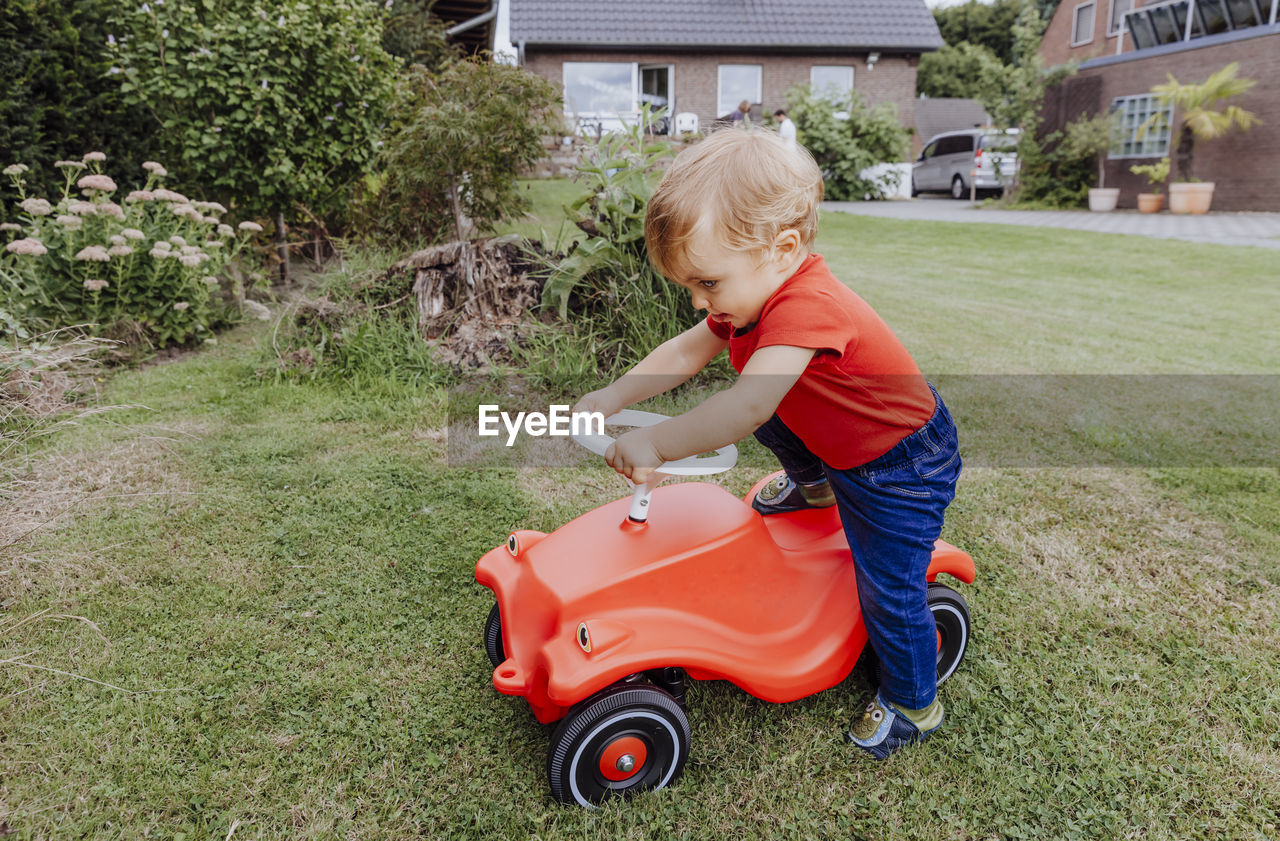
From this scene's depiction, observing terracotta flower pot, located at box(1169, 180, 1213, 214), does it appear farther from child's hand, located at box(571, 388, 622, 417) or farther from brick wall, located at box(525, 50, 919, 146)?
child's hand, located at box(571, 388, 622, 417)

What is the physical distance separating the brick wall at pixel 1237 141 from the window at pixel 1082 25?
8672mm

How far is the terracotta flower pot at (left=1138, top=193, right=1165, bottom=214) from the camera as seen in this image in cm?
1351

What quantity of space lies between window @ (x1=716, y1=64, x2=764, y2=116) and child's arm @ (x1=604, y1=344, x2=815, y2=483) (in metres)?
18.1

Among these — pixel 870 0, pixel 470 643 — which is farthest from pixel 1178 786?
pixel 870 0

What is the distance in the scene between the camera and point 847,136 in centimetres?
1638

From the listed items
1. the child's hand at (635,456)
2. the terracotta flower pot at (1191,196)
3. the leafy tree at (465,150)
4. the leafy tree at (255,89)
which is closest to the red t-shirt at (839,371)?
the child's hand at (635,456)

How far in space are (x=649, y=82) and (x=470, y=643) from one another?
17913mm

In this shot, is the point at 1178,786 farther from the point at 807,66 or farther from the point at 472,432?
the point at 807,66

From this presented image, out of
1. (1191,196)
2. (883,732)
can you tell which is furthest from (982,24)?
(883,732)

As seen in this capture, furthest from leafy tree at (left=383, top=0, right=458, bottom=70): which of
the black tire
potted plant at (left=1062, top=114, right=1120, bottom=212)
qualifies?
the black tire

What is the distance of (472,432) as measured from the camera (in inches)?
138

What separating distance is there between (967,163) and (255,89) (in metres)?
15.7

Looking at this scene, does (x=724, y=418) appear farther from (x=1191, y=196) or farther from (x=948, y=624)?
(x=1191, y=196)

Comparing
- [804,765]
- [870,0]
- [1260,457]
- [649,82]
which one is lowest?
[804,765]
